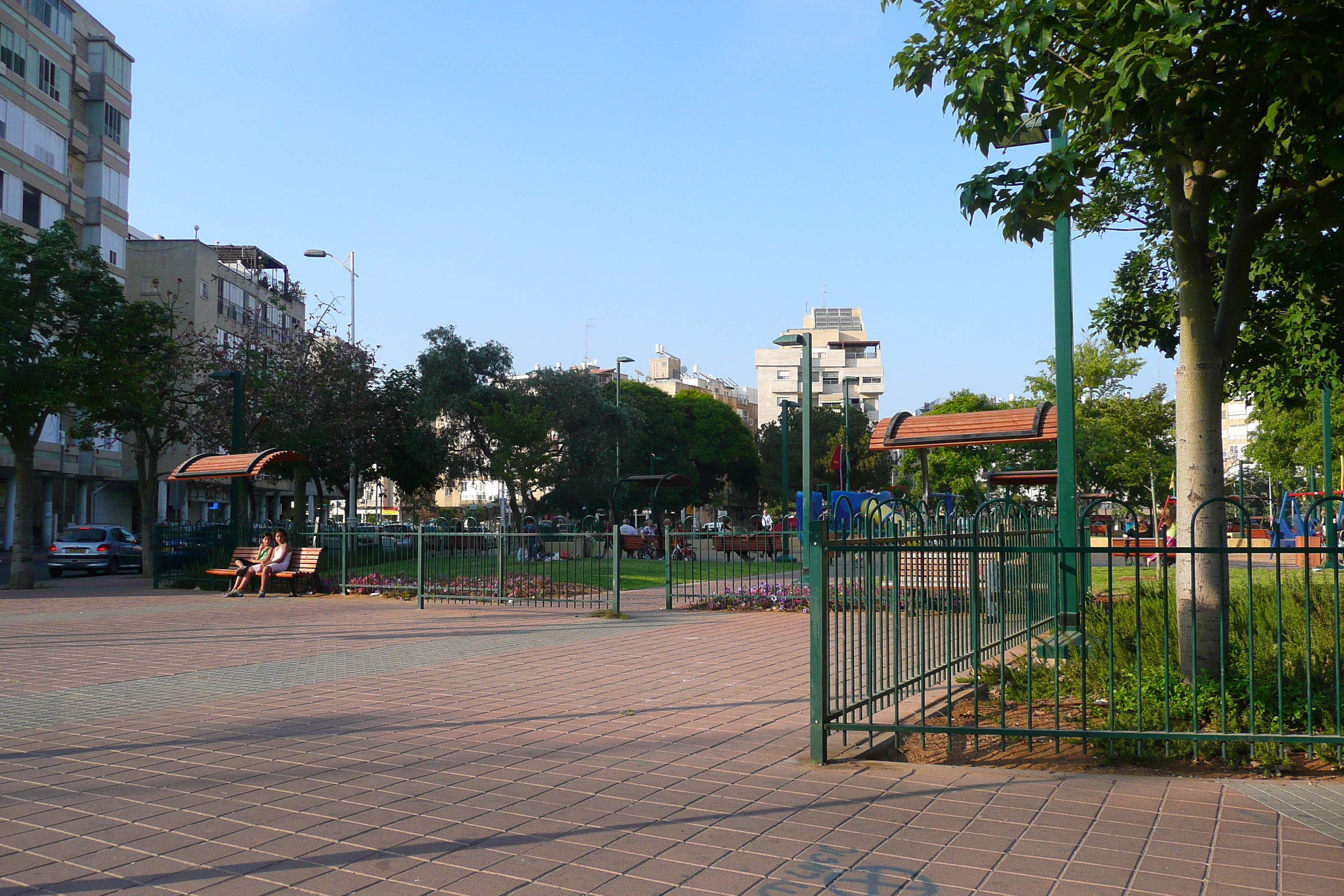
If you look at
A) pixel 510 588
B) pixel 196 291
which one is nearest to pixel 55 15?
pixel 196 291

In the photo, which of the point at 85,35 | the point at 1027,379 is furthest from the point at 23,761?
the point at 85,35

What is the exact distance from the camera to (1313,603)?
994 cm

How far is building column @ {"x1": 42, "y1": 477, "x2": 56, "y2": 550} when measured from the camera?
48781mm

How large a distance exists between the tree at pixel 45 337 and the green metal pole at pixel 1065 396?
60.9ft

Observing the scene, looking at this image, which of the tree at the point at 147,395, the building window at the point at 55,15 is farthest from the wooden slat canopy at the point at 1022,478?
the building window at the point at 55,15

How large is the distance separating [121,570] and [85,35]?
29514 millimetres

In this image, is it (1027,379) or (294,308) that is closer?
(1027,379)

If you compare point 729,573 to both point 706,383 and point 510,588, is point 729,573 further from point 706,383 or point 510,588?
point 706,383

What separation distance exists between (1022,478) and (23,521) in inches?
767

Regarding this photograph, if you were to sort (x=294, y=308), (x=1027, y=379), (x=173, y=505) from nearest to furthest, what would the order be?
1. (x=1027, y=379)
2. (x=173, y=505)
3. (x=294, y=308)

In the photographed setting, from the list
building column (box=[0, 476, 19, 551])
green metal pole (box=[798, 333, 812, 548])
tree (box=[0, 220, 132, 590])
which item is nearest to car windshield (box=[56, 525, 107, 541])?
tree (box=[0, 220, 132, 590])

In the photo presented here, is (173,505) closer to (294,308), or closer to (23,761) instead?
(294,308)

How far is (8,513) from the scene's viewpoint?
46719mm

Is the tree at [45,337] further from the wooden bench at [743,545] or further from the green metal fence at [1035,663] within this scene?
the green metal fence at [1035,663]
